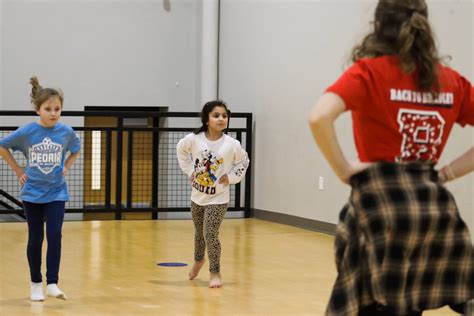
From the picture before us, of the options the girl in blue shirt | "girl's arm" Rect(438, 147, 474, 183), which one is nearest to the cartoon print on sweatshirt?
the girl in blue shirt

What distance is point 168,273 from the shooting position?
6.70m

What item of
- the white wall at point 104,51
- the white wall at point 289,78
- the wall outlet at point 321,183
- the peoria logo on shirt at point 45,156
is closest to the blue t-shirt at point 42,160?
the peoria logo on shirt at point 45,156

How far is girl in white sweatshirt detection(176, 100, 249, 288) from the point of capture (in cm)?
604

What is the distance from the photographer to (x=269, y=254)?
785 cm

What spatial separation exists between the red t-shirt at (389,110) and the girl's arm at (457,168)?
0.10 metres

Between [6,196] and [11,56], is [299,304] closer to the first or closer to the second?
[6,196]

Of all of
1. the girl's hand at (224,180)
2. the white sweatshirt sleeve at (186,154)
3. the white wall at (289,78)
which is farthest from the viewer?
the white wall at (289,78)

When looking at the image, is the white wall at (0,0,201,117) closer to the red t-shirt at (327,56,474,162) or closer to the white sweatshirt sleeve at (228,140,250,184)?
the white sweatshirt sleeve at (228,140,250,184)

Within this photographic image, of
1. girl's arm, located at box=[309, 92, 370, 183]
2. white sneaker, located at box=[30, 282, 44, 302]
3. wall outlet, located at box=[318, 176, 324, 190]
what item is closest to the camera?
girl's arm, located at box=[309, 92, 370, 183]

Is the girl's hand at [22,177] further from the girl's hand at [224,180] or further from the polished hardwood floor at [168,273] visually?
the girl's hand at [224,180]

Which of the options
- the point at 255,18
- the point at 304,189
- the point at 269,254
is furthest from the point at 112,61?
the point at 269,254

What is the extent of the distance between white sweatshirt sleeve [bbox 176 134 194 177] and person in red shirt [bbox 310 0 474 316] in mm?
3729

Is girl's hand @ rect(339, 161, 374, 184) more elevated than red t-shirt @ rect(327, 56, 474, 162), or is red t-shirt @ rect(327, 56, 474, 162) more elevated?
red t-shirt @ rect(327, 56, 474, 162)

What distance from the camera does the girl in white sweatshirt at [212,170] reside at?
604 centimetres
